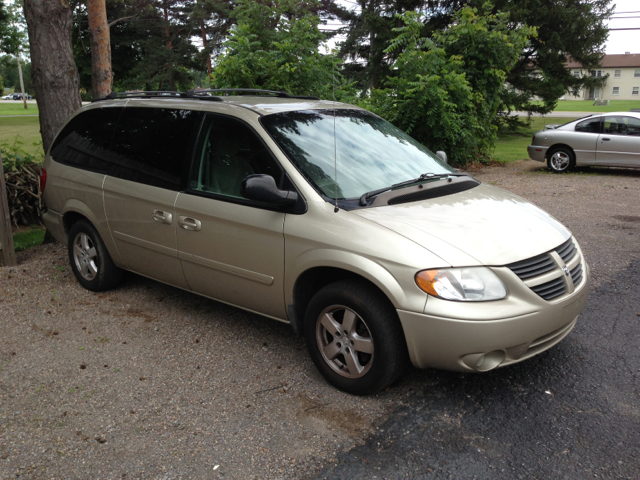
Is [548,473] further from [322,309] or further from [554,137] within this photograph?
[554,137]

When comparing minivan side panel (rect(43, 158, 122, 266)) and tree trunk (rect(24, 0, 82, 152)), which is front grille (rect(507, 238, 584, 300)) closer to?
minivan side panel (rect(43, 158, 122, 266))

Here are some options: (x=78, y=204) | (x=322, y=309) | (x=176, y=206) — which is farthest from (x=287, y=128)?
(x=78, y=204)

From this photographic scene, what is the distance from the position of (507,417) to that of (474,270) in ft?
2.99

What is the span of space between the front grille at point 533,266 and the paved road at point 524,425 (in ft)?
2.66

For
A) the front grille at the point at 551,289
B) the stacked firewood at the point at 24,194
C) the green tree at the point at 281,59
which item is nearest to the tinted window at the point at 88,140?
the front grille at the point at 551,289

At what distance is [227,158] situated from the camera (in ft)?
14.1

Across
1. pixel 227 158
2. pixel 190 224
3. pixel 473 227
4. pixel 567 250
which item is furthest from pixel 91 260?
pixel 567 250

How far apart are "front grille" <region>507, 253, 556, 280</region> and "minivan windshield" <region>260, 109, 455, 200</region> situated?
1128mm

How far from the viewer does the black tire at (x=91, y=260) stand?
543cm

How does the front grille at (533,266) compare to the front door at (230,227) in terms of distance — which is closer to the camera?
the front grille at (533,266)

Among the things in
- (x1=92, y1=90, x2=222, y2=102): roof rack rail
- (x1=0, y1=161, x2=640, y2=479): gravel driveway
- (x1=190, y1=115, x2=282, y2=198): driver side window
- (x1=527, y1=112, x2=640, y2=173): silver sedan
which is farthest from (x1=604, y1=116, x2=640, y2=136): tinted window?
(x1=190, y1=115, x2=282, y2=198): driver side window

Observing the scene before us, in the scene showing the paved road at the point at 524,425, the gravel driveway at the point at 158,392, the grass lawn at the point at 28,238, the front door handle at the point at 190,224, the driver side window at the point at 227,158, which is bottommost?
the grass lawn at the point at 28,238

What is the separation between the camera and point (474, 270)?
3.24m

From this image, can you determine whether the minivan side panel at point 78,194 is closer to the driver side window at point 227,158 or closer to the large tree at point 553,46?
the driver side window at point 227,158
